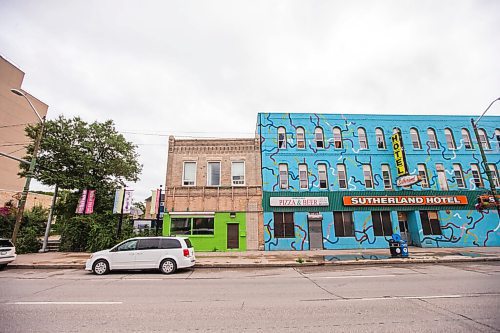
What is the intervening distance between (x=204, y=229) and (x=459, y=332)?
16408mm

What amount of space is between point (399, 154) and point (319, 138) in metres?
6.56

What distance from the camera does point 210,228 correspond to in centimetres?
1884

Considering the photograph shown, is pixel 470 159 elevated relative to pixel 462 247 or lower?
elevated

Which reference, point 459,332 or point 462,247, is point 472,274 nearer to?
point 459,332

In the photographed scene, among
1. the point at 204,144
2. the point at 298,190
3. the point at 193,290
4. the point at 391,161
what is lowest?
the point at 193,290

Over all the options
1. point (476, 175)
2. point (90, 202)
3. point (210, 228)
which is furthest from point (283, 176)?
point (476, 175)

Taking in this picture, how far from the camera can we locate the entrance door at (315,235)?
18.7m

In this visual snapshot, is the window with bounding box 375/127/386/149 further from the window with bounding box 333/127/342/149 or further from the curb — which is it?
the curb

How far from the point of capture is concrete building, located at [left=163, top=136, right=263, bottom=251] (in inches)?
734

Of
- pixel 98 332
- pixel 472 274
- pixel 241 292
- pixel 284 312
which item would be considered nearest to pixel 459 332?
pixel 284 312

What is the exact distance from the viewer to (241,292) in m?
7.41

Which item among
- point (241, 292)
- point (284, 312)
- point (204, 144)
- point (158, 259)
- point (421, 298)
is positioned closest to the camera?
point (284, 312)

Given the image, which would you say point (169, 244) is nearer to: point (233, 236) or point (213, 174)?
point (233, 236)

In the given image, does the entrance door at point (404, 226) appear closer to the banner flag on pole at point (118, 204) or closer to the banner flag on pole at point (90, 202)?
the banner flag on pole at point (118, 204)
